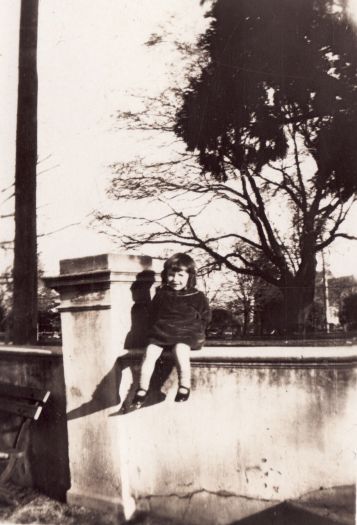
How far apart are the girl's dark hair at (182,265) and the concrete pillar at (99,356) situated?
0.33 meters

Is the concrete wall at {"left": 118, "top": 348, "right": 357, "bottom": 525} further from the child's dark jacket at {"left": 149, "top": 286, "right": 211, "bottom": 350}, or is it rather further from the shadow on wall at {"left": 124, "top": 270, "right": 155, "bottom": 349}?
the shadow on wall at {"left": 124, "top": 270, "right": 155, "bottom": 349}

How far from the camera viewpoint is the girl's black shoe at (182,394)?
331 cm

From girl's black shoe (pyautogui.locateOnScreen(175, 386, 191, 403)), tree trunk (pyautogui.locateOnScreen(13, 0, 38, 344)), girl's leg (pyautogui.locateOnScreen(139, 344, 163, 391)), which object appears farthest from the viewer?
tree trunk (pyautogui.locateOnScreen(13, 0, 38, 344))

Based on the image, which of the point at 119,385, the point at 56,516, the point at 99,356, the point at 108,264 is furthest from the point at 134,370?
the point at 56,516

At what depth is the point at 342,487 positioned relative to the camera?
3146 mm

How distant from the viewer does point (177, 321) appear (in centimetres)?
354

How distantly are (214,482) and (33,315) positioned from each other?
4.26 m

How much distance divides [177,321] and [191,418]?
0.73 m

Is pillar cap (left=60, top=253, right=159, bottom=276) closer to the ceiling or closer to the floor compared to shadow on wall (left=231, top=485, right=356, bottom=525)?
closer to the ceiling

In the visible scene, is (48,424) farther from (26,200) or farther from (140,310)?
(26,200)

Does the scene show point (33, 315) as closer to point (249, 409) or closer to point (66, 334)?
point (66, 334)

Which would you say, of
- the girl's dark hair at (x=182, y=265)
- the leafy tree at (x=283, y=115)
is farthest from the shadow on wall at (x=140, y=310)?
the leafy tree at (x=283, y=115)

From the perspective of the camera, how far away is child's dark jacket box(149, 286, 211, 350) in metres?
3.50

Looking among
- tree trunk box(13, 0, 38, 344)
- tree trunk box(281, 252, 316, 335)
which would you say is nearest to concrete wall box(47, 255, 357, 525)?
tree trunk box(13, 0, 38, 344)
